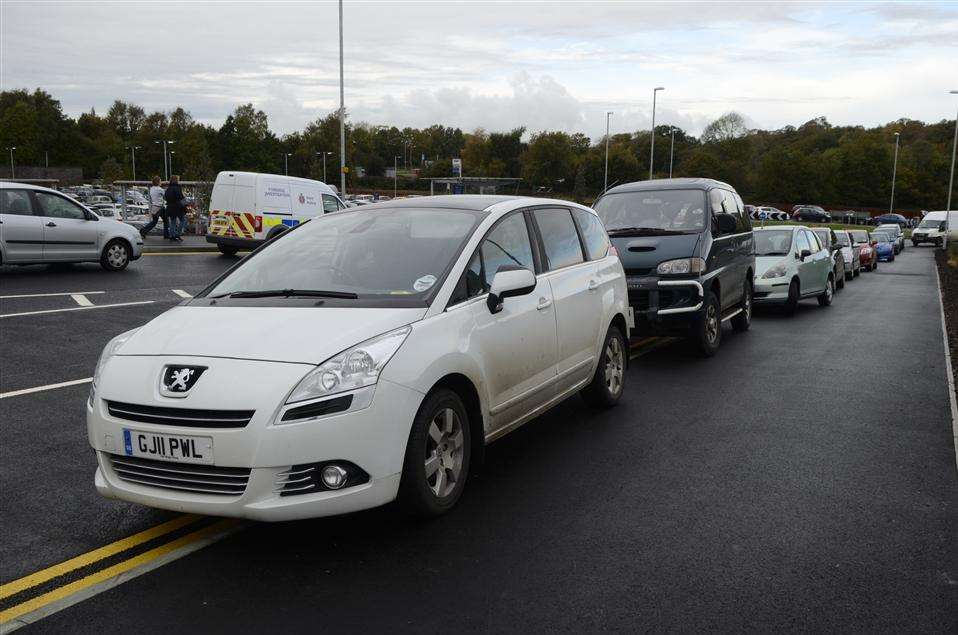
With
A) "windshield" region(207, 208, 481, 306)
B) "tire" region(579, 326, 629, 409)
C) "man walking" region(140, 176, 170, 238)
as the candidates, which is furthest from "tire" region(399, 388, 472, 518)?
"man walking" region(140, 176, 170, 238)

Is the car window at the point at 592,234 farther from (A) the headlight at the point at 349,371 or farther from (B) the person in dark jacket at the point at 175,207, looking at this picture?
(B) the person in dark jacket at the point at 175,207

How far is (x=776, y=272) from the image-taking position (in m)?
14.5

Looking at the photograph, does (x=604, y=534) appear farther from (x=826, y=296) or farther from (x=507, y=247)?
(x=826, y=296)

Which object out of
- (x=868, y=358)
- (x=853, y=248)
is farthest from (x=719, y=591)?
(x=853, y=248)

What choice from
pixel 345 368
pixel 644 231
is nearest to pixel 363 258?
pixel 345 368

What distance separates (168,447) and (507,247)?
2531 mm

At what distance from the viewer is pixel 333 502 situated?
381cm

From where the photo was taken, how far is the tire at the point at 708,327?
9547 millimetres

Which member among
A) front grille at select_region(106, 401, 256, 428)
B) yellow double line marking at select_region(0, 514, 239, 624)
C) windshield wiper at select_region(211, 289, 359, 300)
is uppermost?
windshield wiper at select_region(211, 289, 359, 300)

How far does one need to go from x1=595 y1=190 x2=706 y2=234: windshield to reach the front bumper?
673 centimetres

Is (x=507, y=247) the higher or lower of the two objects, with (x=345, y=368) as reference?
higher

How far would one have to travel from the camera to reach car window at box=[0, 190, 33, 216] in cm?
1473

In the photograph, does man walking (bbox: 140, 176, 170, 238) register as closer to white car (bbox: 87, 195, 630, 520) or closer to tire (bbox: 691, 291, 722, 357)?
tire (bbox: 691, 291, 722, 357)

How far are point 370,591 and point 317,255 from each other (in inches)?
92.3
